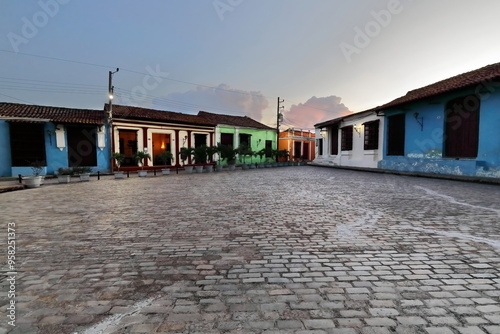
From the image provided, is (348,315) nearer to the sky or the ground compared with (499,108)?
nearer to the ground

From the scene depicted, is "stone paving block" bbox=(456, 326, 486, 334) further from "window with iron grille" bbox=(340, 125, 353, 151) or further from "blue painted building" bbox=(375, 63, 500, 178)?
"window with iron grille" bbox=(340, 125, 353, 151)

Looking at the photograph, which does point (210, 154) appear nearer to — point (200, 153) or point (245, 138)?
point (200, 153)

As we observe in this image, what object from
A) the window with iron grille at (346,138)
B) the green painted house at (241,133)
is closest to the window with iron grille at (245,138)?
the green painted house at (241,133)

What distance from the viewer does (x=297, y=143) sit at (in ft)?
120

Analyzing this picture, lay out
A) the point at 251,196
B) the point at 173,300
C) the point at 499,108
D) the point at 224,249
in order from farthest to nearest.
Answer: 1. the point at 499,108
2. the point at 251,196
3. the point at 224,249
4. the point at 173,300

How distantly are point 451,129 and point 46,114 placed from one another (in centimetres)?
2470

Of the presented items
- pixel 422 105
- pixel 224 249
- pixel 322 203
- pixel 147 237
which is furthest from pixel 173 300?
pixel 422 105

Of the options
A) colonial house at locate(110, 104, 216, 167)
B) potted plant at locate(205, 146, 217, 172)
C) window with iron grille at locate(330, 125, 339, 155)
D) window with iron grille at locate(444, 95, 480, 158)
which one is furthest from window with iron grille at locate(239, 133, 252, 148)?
window with iron grille at locate(444, 95, 480, 158)

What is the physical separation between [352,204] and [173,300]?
5.40 m

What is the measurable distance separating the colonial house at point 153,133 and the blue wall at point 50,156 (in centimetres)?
105

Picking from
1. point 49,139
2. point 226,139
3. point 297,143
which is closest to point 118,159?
point 49,139

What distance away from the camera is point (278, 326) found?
1958mm

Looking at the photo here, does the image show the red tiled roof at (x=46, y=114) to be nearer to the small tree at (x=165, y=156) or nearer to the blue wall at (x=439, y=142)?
the small tree at (x=165, y=156)

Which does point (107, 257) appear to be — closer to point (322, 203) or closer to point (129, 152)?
point (322, 203)
